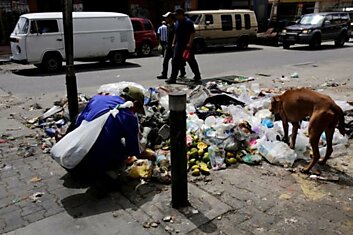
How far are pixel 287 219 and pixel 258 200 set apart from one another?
0.40 metres

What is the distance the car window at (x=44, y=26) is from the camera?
12.6m

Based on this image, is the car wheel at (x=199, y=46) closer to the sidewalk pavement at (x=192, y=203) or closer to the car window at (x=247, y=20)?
the car window at (x=247, y=20)

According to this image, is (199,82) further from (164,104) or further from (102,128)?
(102,128)

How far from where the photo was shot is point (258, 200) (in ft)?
12.0

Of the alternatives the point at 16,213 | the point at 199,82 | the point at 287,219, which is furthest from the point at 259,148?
the point at 199,82

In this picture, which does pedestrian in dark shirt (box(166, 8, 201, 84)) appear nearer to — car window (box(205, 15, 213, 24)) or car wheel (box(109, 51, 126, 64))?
car wheel (box(109, 51, 126, 64))

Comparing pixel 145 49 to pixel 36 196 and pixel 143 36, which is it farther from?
pixel 36 196

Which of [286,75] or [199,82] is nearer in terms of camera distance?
[199,82]

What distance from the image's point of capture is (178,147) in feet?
11.0

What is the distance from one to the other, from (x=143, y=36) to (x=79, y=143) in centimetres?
1389

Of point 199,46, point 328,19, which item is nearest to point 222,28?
point 199,46

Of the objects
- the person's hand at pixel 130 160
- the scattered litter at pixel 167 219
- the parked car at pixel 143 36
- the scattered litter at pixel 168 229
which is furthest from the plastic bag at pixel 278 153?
the parked car at pixel 143 36

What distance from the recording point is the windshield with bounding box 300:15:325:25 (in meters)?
20.1

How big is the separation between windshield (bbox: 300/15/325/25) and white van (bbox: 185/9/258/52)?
8.93ft
